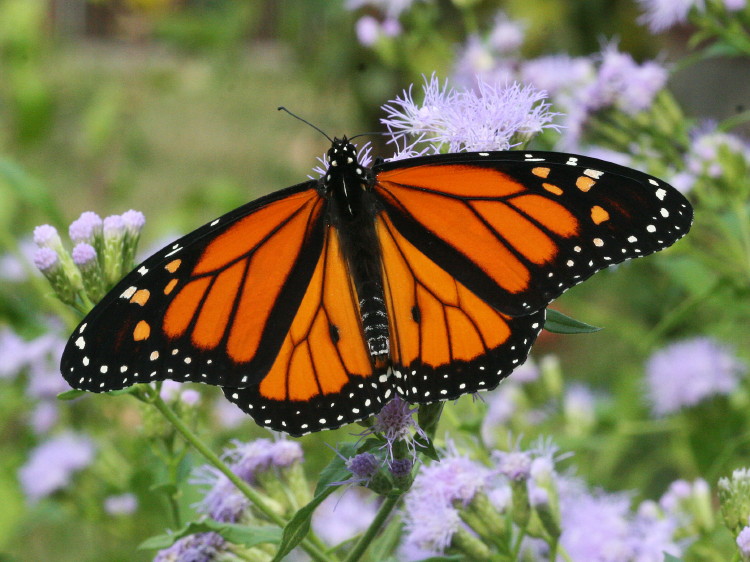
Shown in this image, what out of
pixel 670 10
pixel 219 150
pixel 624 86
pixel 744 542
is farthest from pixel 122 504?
pixel 219 150

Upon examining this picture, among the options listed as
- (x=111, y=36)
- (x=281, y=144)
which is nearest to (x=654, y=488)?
(x=281, y=144)

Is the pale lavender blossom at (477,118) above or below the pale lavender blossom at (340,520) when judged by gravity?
above

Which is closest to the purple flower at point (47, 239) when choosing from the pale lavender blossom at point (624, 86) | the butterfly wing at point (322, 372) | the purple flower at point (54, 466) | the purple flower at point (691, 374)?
the butterfly wing at point (322, 372)

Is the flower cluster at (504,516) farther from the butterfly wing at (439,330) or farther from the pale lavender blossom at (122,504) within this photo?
the pale lavender blossom at (122,504)

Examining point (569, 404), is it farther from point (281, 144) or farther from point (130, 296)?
point (281, 144)

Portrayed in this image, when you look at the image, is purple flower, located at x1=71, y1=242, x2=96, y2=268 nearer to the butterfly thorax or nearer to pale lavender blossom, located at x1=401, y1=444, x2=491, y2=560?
the butterfly thorax

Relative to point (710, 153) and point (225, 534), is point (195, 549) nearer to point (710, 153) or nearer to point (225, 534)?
point (225, 534)
